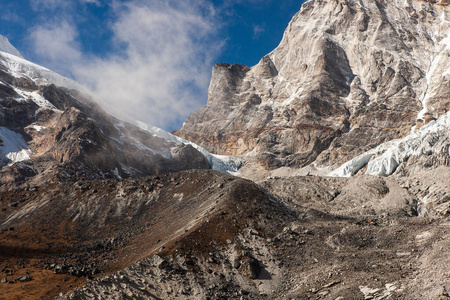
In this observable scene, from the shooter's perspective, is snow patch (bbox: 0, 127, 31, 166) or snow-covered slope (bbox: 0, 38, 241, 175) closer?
snow patch (bbox: 0, 127, 31, 166)

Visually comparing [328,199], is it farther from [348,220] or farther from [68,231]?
[68,231]

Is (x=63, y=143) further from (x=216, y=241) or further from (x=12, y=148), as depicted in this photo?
(x=216, y=241)

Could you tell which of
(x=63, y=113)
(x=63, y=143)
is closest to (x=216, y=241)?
(x=63, y=143)

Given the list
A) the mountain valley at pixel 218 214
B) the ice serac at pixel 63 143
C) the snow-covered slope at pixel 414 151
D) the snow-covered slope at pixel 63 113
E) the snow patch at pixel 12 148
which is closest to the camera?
the mountain valley at pixel 218 214

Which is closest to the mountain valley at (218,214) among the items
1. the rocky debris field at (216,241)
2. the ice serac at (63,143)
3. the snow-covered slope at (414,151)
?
the rocky debris field at (216,241)

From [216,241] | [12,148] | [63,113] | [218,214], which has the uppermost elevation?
[63,113]

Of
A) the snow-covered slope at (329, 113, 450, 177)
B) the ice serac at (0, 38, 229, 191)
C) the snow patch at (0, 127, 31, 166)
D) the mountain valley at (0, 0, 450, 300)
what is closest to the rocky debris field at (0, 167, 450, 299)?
the mountain valley at (0, 0, 450, 300)

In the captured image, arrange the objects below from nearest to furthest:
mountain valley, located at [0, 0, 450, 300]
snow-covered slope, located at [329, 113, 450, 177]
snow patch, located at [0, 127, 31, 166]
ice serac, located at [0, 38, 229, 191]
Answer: mountain valley, located at [0, 0, 450, 300] < snow-covered slope, located at [329, 113, 450, 177] < ice serac, located at [0, 38, 229, 191] < snow patch, located at [0, 127, 31, 166]

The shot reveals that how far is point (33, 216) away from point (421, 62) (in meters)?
198

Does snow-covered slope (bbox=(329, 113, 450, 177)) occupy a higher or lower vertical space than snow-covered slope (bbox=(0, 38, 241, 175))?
lower

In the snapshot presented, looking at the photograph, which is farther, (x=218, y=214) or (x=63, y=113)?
(x=63, y=113)

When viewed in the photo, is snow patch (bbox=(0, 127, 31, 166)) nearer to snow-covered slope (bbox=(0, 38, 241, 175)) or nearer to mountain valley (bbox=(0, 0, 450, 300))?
snow-covered slope (bbox=(0, 38, 241, 175))

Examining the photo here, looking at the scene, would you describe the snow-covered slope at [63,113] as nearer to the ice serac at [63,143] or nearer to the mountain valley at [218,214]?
the ice serac at [63,143]

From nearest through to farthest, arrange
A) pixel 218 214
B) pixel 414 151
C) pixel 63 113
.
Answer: pixel 218 214, pixel 414 151, pixel 63 113
